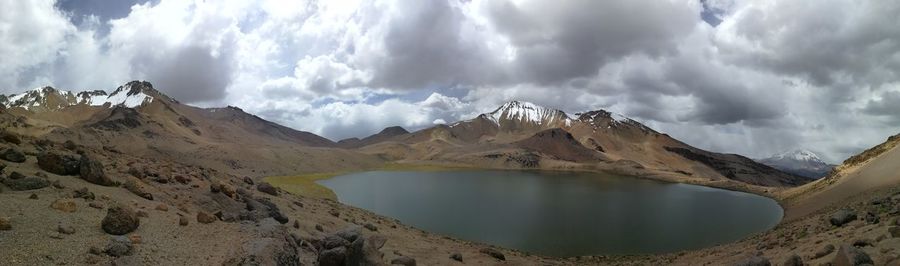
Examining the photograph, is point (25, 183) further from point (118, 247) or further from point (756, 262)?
point (756, 262)

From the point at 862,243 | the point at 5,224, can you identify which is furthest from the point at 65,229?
the point at 862,243

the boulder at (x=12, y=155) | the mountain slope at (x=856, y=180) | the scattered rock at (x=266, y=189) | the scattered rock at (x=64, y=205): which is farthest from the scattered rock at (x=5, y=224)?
the mountain slope at (x=856, y=180)

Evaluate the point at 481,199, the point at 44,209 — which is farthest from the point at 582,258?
the point at 481,199

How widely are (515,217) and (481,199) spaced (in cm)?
2600

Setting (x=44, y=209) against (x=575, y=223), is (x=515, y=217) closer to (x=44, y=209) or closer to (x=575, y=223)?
(x=575, y=223)

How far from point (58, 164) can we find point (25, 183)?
3307 millimetres

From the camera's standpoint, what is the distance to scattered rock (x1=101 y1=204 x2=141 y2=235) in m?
14.8

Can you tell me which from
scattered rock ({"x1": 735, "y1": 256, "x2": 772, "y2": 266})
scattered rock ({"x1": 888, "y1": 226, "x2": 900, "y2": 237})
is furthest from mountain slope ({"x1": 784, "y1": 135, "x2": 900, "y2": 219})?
scattered rock ({"x1": 735, "y1": 256, "x2": 772, "y2": 266})

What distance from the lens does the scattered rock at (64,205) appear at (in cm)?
1542

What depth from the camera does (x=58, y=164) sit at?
19781mm

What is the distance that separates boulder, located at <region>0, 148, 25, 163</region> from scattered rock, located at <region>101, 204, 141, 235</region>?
7.78 metres

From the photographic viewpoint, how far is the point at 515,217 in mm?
68625

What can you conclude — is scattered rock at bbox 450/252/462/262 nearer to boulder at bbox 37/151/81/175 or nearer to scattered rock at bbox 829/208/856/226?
boulder at bbox 37/151/81/175

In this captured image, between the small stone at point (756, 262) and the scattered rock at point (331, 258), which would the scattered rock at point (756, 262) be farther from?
the scattered rock at point (331, 258)
